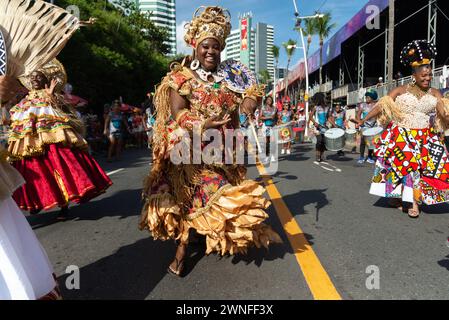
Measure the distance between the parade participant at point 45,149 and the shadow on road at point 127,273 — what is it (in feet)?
4.62

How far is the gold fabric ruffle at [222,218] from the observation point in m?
2.93

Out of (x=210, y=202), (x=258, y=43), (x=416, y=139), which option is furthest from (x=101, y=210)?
(x=258, y=43)

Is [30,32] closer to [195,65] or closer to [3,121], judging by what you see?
[3,121]

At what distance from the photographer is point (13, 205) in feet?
6.73

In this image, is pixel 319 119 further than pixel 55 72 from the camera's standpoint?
Yes

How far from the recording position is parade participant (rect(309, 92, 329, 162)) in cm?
1083

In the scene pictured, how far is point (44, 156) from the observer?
15.6 feet

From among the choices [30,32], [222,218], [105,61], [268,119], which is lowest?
[222,218]

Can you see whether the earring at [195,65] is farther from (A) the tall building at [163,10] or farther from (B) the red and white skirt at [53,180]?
(A) the tall building at [163,10]

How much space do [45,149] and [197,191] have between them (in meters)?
→ 2.65

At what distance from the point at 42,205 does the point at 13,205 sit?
9.19 feet
